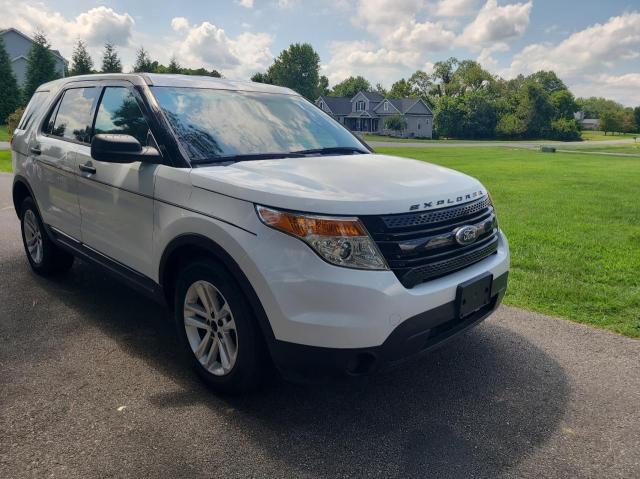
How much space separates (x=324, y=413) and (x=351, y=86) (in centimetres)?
11363

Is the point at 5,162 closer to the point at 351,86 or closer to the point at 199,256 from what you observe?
the point at 199,256

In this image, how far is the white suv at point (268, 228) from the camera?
258 cm

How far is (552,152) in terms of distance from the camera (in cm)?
3638

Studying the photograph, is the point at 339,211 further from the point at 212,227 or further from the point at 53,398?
the point at 53,398

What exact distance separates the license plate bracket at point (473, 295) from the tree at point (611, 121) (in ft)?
377

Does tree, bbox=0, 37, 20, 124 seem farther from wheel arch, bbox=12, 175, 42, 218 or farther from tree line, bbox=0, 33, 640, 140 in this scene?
wheel arch, bbox=12, 175, 42, 218

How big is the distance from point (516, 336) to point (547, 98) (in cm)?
8157

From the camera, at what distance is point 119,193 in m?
3.65

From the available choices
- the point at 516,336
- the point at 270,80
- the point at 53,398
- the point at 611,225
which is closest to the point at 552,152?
the point at 611,225

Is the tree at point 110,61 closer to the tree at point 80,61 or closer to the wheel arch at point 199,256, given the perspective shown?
the tree at point 80,61

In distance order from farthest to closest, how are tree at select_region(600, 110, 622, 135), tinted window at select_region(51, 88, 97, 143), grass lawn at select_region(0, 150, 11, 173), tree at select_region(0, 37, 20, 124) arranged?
tree at select_region(600, 110, 622, 135) < tree at select_region(0, 37, 20, 124) < grass lawn at select_region(0, 150, 11, 173) < tinted window at select_region(51, 88, 97, 143)

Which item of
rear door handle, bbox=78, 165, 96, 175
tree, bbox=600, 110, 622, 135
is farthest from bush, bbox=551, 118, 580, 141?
rear door handle, bbox=78, 165, 96, 175

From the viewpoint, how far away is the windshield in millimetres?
3385

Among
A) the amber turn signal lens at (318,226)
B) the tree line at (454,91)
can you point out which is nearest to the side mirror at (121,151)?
the amber turn signal lens at (318,226)
